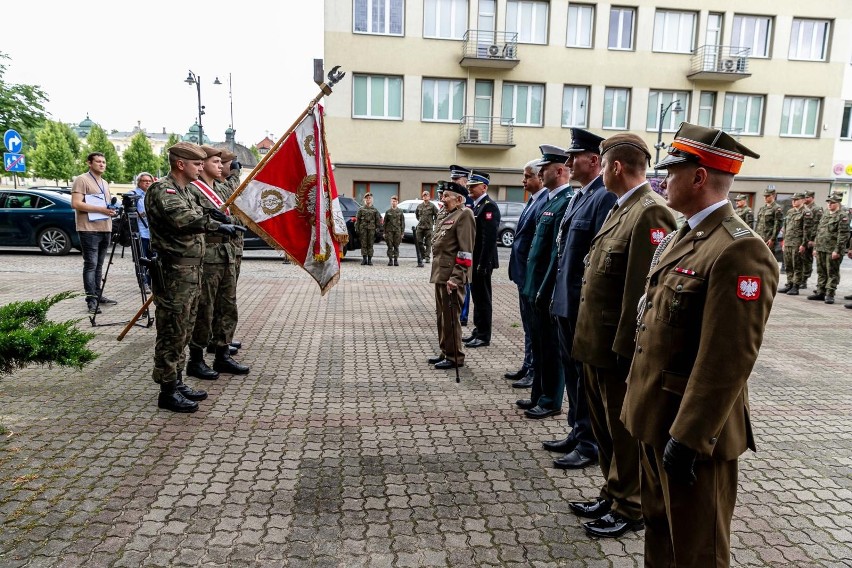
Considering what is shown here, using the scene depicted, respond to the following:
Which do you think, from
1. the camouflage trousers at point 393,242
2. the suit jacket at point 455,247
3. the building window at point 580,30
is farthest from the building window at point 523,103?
the suit jacket at point 455,247

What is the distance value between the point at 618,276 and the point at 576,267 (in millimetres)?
631

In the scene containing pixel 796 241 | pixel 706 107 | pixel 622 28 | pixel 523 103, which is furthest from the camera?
pixel 706 107

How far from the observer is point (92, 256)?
8656mm

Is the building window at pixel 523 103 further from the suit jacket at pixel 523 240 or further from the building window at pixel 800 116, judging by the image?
the suit jacket at pixel 523 240

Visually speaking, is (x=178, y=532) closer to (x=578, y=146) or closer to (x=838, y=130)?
(x=578, y=146)

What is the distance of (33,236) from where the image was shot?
15.2m

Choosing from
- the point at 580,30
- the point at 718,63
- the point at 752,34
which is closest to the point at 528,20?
the point at 580,30

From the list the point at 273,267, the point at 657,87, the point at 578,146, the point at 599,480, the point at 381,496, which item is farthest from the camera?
the point at 657,87

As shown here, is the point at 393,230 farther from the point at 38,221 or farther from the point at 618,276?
the point at 618,276

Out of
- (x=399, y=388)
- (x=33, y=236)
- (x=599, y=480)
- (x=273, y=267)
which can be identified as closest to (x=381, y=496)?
(x=599, y=480)

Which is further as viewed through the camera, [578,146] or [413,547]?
[578,146]

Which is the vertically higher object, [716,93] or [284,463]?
[716,93]

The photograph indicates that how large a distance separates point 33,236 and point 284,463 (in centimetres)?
1484

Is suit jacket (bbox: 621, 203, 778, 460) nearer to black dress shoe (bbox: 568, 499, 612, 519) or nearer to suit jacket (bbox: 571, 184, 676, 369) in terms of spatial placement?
suit jacket (bbox: 571, 184, 676, 369)
